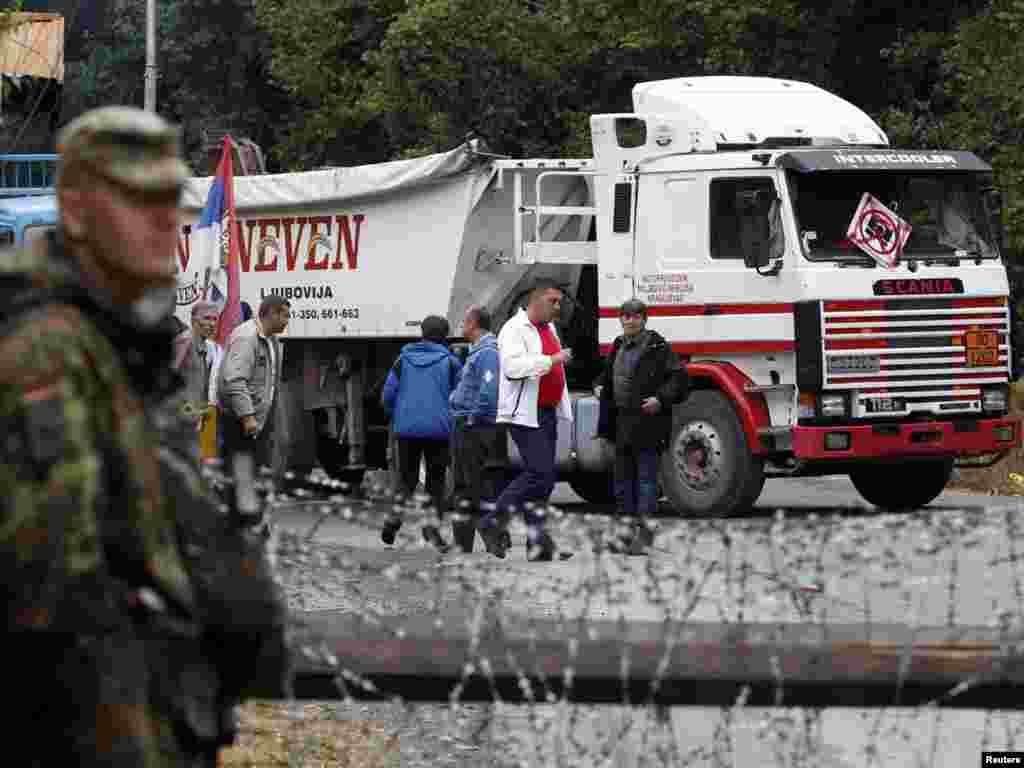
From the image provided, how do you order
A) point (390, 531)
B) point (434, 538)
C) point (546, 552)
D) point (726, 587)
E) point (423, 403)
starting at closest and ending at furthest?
point (726, 587) < point (546, 552) < point (390, 531) < point (434, 538) < point (423, 403)

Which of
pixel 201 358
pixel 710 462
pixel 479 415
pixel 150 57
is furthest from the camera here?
pixel 150 57

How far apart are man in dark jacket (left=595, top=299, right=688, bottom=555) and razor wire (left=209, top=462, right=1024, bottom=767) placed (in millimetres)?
11398

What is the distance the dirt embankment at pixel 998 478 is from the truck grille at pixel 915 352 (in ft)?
10.2

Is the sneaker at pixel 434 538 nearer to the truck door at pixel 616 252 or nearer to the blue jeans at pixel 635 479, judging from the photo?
the blue jeans at pixel 635 479

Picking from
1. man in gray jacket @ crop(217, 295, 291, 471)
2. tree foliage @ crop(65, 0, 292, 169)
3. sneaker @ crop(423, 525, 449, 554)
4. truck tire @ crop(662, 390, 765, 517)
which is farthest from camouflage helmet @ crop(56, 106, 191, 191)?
tree foliage @ crop(65, 0, 292, 169)

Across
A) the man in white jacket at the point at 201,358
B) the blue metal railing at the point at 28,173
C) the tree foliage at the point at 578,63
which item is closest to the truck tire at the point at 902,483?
the man in white jacket at the point at 201,358

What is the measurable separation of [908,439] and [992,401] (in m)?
0.91

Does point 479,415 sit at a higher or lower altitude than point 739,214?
lower

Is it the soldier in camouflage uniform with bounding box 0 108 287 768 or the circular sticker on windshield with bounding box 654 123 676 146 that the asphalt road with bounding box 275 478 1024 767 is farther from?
the circular sticker on windshield with bounding box 654 123 676 146

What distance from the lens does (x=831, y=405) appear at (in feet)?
59.1

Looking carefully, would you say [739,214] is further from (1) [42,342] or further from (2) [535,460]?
(1) [42,342]

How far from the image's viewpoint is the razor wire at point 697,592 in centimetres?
431

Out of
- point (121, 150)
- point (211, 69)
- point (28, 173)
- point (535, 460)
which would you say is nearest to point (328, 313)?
point (535, 460)

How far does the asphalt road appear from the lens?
14.2 feet
